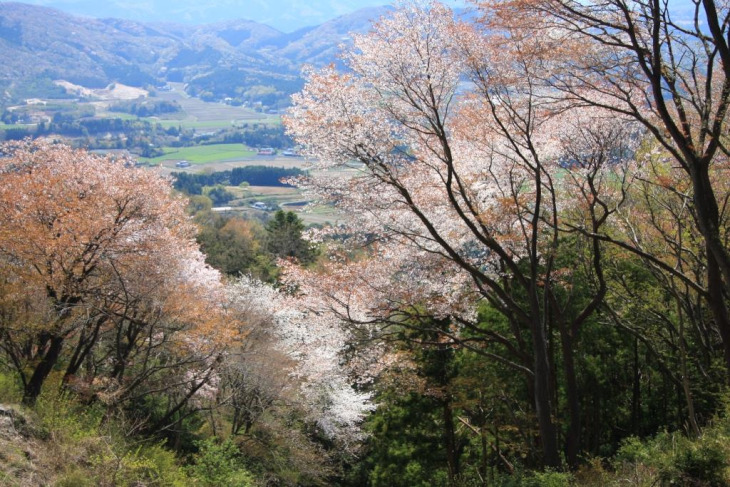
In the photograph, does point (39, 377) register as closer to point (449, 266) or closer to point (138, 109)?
point (449, 266)

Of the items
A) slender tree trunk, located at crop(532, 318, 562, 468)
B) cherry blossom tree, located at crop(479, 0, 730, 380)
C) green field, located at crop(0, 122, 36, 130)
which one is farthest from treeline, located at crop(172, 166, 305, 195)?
cherry blossom tree, located at crop(479, 0, 730, 380)

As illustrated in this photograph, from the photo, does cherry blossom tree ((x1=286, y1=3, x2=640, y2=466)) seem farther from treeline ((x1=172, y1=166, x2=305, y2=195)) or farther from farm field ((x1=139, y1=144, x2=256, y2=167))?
farm field ((x1=139, y1=144, x2=256, y2=167))

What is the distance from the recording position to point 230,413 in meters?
20.8

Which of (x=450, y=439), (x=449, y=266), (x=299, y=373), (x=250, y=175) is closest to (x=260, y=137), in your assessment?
(x=250, y=175)

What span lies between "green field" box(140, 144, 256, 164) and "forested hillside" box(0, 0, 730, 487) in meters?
127

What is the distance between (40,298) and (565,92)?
10.6m

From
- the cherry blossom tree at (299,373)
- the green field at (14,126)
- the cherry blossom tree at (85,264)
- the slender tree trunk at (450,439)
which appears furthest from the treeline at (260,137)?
the slender tree trunk at (450,439)

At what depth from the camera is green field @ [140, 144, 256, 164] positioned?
14162 cm

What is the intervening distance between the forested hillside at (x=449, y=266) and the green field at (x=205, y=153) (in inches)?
5001

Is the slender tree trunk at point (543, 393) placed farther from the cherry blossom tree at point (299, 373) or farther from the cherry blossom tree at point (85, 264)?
the cherry blossom tree at point (85, 264)

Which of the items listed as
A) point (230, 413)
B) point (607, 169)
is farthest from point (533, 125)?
point (230, 413)

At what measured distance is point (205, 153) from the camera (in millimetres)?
151125

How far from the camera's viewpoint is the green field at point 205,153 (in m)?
142

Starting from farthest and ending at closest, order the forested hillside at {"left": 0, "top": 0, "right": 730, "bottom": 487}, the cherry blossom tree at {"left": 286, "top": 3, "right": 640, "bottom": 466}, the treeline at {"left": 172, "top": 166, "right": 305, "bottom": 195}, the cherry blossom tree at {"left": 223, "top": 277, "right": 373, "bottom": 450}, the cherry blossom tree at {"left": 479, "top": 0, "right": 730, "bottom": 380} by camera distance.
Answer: the treeline at {"left": 172, "top": 166, "right": 305, "bottom": 195} → the cherry blossom tree at {"left": 223, "top": 277, "right": 373, "bottom": 450} → the cherry blossom tree at {"left": 286, "top": 3, "right": 640, "bottom": 466} → the forested hillside at {"left": 0, "top": 0, "right": 730, "bottom": 487} → the cherry blossom tree at {"left": 479, "top": 0, "right": 730, "bottom": 380}
